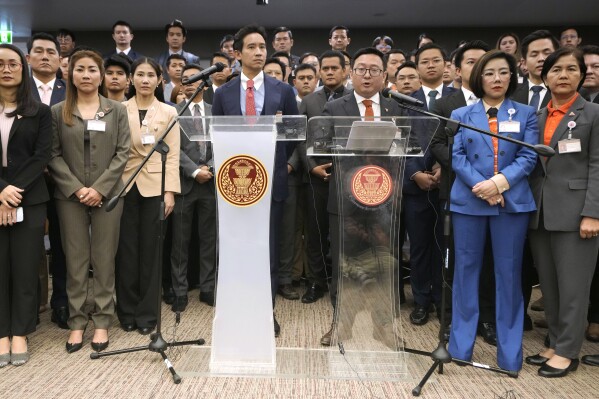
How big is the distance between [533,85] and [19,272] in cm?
335

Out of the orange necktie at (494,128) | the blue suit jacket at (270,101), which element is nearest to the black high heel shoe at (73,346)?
the blue suit jacket at (270,101)

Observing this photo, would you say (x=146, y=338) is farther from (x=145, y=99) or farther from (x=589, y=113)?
(x=589, y=113)

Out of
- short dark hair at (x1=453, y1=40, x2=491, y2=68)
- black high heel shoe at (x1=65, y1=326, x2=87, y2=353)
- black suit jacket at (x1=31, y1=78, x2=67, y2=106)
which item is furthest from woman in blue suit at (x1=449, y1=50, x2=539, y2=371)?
black suit jacket at (x1=31, y1=78, x2=67, y2=106)

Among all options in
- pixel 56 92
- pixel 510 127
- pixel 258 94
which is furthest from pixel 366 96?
pixel 56 92

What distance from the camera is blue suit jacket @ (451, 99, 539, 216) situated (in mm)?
2652

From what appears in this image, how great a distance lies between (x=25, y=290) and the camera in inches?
113

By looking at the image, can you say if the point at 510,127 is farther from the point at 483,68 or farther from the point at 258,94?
the point at 258,94

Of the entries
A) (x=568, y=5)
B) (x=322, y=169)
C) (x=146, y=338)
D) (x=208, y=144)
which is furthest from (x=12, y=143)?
(x=568, y=5)

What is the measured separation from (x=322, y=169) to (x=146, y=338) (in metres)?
1.52

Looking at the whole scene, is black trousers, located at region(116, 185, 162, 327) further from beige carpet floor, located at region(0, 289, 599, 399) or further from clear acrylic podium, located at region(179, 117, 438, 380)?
clear acrylic podium, located at region(179, 117, 438, 380)

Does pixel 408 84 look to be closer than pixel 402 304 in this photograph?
No

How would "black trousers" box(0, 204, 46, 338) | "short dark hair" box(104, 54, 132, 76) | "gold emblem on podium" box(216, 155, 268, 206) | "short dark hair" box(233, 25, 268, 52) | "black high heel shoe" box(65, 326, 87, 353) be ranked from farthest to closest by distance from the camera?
1. "short dark hair" box(104, 54, 132, 76)
2. "short dark hair" box(233, 25, 268, 52)
3. "black high heel shoe" box(65, 326, 87, 353)
4. "black trousers" box(0, 204, 46, 338)
5. "gold emblem on podium" box(216, 155, 268, 206)

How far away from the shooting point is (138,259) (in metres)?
3.36

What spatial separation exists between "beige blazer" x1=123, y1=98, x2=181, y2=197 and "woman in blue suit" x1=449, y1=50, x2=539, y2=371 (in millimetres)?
1701
